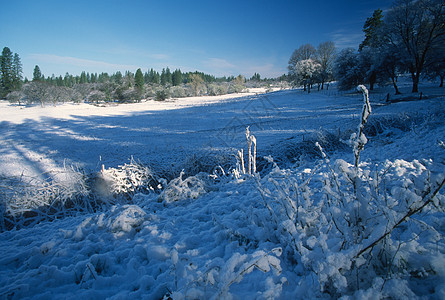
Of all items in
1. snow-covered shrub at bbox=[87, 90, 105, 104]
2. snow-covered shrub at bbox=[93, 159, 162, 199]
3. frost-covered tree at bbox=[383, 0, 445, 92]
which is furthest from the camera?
snow-covered shrub at bbox=[87, 90, 105, 104]

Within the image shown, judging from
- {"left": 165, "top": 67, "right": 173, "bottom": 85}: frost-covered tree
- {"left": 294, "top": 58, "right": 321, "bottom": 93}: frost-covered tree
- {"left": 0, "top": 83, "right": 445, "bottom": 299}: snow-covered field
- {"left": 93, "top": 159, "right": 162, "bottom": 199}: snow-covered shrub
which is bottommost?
{"left": 93, "top": 159, "right": 162, "bottom": 199}: snow-covered shrub

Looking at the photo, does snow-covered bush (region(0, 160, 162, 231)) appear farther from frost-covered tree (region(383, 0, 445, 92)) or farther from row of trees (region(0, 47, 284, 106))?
row of trees (region(0, 47, 284, 106))

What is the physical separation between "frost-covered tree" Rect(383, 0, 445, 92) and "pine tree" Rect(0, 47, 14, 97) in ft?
240

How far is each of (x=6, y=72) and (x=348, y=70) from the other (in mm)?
71645

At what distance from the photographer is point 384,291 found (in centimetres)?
122

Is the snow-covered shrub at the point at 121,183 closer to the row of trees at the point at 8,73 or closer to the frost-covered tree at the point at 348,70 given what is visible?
the frost-covered tree at the point at 348,70

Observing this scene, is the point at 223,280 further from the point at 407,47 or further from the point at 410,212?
the point at 407,47

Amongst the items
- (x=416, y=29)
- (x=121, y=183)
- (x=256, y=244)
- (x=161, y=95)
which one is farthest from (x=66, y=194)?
(x=161, y=95)

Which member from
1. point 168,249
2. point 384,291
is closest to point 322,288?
point 384,291

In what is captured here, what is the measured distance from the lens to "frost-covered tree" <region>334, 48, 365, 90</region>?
27.0m

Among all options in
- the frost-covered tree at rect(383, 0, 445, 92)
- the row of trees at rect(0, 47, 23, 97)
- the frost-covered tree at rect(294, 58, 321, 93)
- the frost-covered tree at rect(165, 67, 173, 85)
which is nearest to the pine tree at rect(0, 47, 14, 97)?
the row of trees at rect(0, 47, 23, 97)

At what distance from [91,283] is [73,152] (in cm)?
1024

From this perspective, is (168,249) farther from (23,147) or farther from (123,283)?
(23,147)

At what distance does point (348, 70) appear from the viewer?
27891 mm
